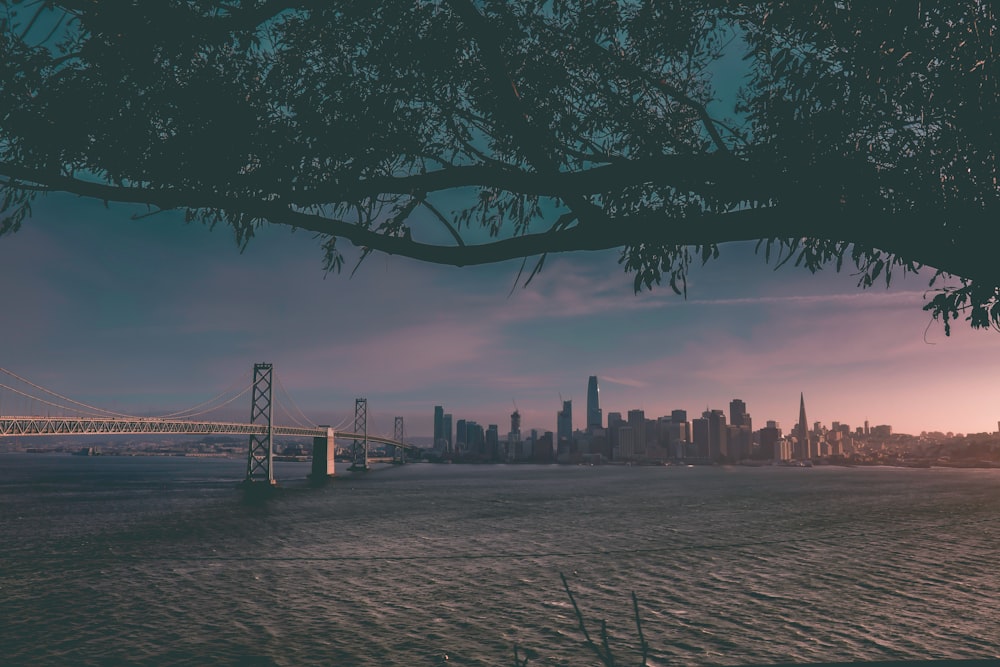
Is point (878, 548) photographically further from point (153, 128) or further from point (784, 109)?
point (153, 128)

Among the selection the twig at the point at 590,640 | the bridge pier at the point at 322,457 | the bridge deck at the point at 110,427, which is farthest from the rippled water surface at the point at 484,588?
the bridge pier at the point at 322,457

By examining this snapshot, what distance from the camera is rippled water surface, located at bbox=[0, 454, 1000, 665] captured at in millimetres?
16688

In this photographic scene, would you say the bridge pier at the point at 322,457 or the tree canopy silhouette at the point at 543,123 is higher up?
the tree canopy silhouette at the point at 543,123

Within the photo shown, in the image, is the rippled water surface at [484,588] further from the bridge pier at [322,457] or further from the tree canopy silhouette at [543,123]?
the bridge pier at [322,457]

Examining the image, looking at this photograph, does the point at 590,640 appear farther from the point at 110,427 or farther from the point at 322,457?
the point at 322,457

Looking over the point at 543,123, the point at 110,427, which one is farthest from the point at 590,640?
the point at 110,427

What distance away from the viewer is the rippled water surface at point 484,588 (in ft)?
54.7

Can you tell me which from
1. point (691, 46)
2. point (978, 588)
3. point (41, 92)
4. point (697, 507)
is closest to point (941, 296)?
point (691, 46)

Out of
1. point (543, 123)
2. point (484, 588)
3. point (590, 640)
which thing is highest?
point (543, 123)

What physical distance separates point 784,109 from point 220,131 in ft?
16.6

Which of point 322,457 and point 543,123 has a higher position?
point 543,123

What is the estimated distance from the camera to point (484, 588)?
2353cm

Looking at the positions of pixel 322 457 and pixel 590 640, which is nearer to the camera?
pixel 590 640

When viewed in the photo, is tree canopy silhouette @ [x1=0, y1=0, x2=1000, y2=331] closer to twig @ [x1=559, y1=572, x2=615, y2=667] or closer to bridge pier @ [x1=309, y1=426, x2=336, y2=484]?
twig @ [x1=559, y1=572, x2=615, y2=667]
